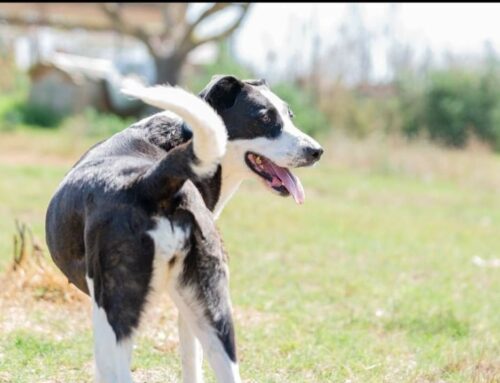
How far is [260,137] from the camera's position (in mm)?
4477

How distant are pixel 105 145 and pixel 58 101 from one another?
70.1 ft

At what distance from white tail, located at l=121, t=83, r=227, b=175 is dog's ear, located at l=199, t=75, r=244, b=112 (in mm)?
949

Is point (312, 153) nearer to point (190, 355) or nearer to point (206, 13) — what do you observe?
point (190, 355)

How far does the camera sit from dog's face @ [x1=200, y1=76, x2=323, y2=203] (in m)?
4.46

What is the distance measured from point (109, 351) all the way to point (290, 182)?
1328 millimetres

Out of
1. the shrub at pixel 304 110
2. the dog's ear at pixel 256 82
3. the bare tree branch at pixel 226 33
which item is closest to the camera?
the dog's ear at pixel 256 82

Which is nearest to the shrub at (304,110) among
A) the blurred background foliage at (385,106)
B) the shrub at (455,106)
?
the blurred background foliage at (385,106)

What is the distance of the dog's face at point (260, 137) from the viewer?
Answer: 14.6 feet

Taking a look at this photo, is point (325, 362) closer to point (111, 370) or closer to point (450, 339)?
point (450, 339)

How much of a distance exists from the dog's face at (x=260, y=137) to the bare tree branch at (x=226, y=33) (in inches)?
645

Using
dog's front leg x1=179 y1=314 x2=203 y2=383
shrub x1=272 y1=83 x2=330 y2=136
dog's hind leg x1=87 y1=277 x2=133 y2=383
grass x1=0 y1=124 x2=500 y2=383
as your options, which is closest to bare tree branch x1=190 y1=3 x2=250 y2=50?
shrub x1=272 y1=83 x2=330 y2=136

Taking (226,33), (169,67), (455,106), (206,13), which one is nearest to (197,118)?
(206,13)

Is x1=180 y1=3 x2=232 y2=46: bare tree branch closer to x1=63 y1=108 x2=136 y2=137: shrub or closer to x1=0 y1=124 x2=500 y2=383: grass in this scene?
x1=63 y1=108 x2=136 y2=137: shrub

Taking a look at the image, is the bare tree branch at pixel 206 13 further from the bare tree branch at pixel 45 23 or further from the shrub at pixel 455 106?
the shrub at pixel 455 106
